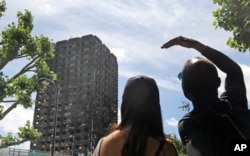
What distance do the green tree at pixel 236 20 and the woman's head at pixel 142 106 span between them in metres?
6.71

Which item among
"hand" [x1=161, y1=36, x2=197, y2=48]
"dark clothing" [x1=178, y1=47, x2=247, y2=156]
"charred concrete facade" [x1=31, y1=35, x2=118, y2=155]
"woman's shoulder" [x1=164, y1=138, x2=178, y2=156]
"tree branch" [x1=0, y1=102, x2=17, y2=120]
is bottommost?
"woman's shoulder" [x1=164, y1=138, x2=178, y2=156]

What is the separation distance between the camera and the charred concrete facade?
137 meters

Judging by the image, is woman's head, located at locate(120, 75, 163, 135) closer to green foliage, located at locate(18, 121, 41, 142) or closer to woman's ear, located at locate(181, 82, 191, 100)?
woman's ear, located at locate(181, 82, 191, 100)

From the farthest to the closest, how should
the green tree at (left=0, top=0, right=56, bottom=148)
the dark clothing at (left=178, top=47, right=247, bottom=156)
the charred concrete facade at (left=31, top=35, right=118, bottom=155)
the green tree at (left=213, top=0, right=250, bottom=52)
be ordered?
the charred concrete facade at (left=31, top=35, right=118, bottom=155), the green tree at (left=0, top=0, right=56, bottom=148), the green tree at (left=213, top=0, right=250, bottom=52), the dark clothing at (left=178, top=47, right=247, bottom=156)

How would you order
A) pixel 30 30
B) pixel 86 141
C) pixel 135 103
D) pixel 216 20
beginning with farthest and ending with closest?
pixel 86 141 → pixel 30 30 → pixel 216 20 → pixel 135 103

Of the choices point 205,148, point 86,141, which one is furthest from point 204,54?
point 86,141

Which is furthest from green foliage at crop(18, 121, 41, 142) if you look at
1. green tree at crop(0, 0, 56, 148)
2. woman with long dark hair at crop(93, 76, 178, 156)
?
woman with long dark hair at crop(93, 76, 178, 156)

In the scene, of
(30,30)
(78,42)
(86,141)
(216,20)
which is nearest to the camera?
(216,20)

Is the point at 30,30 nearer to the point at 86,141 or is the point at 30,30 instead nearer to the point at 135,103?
the point at 135,103

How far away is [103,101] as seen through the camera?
143375 mm

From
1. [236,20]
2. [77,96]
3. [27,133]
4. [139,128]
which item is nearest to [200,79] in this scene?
[139,128]

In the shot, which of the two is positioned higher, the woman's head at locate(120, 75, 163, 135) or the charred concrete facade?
the charred concrete facade

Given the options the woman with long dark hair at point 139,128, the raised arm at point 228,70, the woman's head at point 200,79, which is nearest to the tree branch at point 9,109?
the woman with long dark hair at point 139,128

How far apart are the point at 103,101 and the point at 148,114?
141703 millimetres
